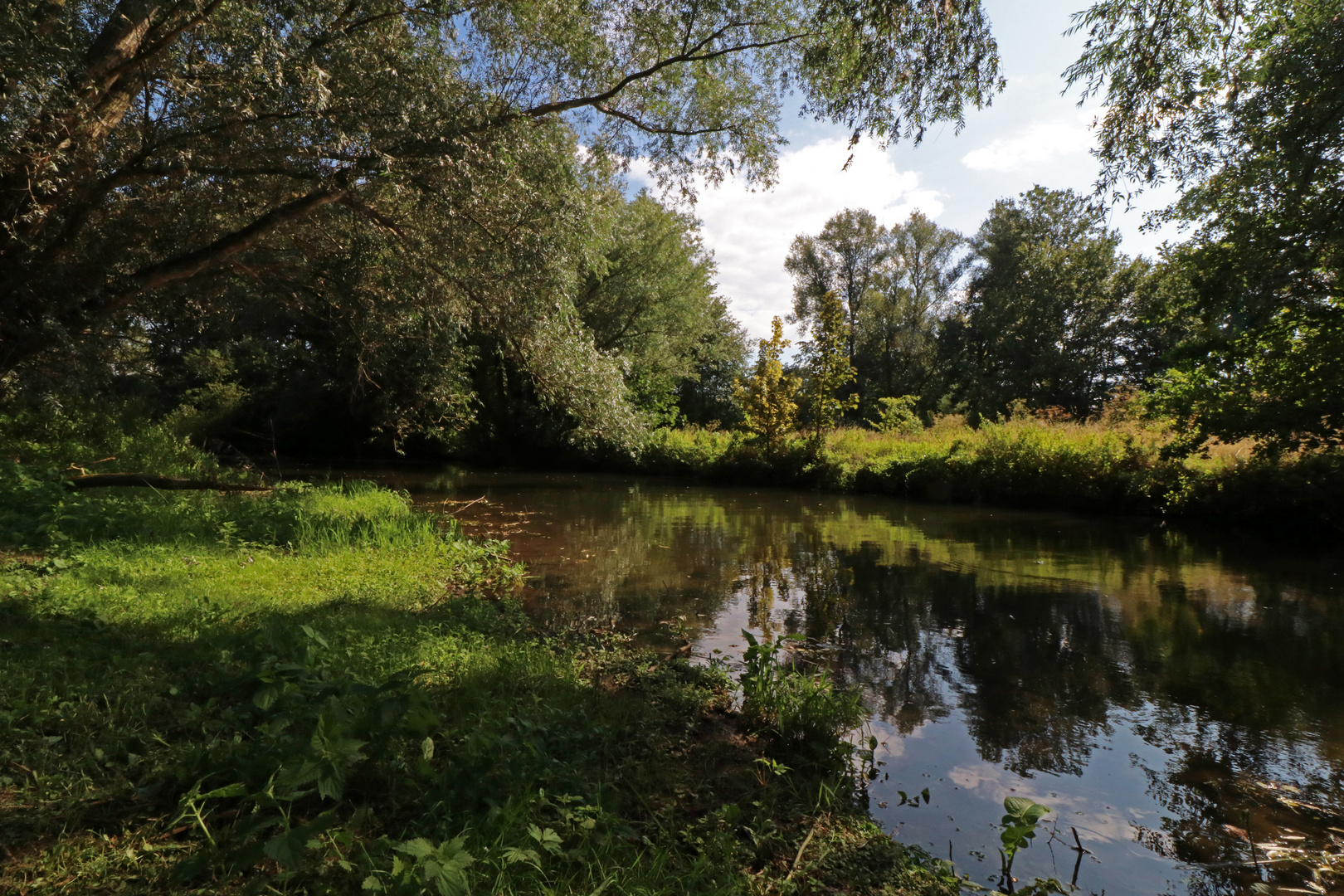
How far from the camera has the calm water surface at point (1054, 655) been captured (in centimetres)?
333

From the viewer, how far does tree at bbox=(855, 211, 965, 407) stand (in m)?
40.8

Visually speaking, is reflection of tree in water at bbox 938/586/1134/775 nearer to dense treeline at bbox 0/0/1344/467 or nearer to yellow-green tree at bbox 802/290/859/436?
dense treeline at bbox 0/0/1344/467

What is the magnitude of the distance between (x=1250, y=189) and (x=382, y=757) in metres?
10.9

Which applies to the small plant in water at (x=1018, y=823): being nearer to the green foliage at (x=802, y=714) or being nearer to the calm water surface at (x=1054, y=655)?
the calm water surface at (x=1054, y=655)

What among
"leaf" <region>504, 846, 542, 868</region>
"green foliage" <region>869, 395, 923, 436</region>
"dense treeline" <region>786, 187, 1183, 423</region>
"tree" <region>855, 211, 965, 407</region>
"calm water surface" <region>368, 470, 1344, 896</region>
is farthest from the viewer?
"tree" <region>855, 211, 965, 407</region>

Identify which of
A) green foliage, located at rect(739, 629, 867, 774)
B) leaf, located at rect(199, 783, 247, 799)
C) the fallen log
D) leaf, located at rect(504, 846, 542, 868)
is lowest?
green foliage, located at rect(739, 629, 867, 774)

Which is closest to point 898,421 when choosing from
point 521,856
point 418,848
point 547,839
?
point 547,839

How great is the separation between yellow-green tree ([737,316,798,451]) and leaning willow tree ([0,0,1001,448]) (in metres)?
10.1

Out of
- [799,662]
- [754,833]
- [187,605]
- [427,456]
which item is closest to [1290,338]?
[799,662]

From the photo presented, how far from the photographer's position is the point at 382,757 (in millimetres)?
2658

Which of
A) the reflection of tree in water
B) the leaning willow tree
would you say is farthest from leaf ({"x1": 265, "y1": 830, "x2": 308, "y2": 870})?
the leaning willow tree

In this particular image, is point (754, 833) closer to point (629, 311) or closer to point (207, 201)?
point (207, 201)

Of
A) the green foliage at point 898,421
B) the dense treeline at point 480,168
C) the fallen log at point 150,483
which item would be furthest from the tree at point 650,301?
the fallen log at point 150,483

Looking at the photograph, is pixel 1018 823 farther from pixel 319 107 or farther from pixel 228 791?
pixel 319 107
